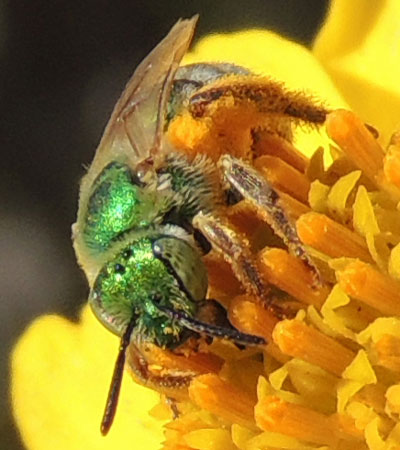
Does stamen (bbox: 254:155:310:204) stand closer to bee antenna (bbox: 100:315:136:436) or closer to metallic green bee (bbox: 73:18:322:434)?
metallic green bee (bbox: 73:18:322:434)

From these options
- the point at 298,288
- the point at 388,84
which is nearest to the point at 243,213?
the point at 298,288

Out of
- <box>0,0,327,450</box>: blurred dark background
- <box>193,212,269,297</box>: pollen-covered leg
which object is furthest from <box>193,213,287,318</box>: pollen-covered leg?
<box>0,0,327,450</box>: blurred dark background

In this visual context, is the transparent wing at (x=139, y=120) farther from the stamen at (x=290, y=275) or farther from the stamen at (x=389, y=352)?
the stamen at (x=389, y=352)

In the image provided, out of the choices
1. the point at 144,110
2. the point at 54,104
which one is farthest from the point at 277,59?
the point at 54,104

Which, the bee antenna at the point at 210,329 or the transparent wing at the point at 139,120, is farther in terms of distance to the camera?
the transparent wing at the point at 139,120

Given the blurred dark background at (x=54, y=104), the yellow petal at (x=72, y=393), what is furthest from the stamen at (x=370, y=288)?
the blurred dark background at (x=54, y=104)

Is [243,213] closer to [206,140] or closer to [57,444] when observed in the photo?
[206,140]
